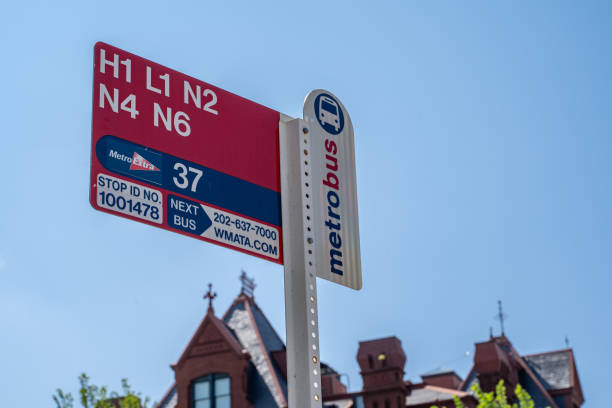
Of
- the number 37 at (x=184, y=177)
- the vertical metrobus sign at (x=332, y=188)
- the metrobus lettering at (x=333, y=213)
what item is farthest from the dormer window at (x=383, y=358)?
the number 37 at (x=184, y=177)

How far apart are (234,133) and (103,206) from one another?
0.94m

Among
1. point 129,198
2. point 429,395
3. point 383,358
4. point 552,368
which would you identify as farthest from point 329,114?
point 552,368

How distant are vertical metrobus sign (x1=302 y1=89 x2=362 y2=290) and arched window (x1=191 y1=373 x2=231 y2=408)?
24.5 m

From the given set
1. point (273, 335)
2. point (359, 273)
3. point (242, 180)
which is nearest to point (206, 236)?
point (242, 180)

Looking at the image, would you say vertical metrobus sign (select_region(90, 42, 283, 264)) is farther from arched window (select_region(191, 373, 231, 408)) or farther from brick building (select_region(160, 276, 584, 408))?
arched window (select_region(191, 373, 231, 408))

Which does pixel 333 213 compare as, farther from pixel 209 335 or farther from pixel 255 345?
pixel 255 345

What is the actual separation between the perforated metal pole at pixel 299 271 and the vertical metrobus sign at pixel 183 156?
0.10 m

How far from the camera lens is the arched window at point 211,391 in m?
29.2

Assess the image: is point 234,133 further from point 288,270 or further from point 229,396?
point 229,396

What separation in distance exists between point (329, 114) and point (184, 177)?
0.90 metres

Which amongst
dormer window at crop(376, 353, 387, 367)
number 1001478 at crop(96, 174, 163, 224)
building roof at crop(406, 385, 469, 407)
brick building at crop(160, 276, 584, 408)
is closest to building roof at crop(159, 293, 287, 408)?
brick building at crop(160, 276, 584, 408)

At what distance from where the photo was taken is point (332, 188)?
17.0 feet

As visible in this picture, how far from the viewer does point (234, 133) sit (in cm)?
523

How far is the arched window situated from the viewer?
29172mm
